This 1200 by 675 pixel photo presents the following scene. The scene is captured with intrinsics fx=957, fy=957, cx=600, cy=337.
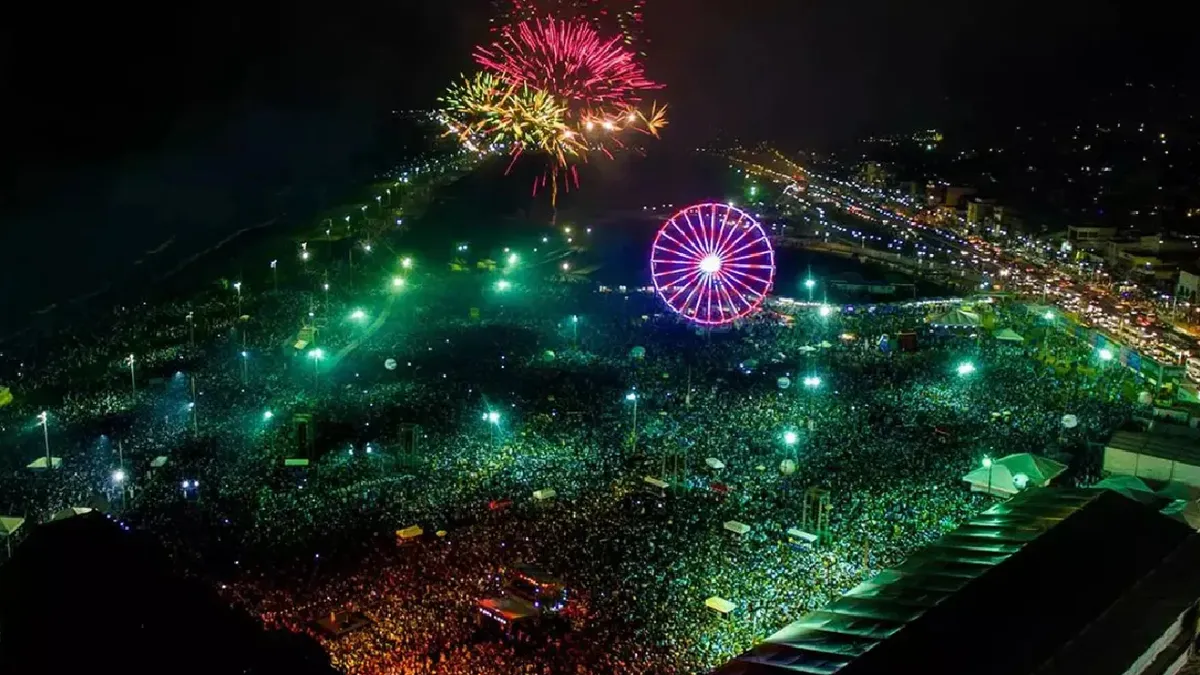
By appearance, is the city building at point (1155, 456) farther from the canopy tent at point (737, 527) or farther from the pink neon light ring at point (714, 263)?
the pink neon light ring at point (714, 263)

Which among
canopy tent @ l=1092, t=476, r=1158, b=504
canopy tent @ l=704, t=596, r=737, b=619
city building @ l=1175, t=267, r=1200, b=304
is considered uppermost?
city building @ l=1175, t=267, r=1200, b=304

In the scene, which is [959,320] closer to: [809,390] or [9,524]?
[809,390]

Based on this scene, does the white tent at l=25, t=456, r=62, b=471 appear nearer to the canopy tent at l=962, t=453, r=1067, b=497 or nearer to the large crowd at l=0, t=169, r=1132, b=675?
the large crowd at l=0, t=169, r=1132, b=675

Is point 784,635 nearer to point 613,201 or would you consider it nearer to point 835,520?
point 835,520

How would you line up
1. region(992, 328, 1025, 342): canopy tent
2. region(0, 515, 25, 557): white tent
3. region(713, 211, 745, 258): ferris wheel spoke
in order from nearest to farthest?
region(0, 515, 25, 557): white tent
region(992, 328, 1025, 342): canopy tent
region(713, 211, 745, 258): ferris wheel spoke

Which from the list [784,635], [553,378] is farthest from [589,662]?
[553,378]

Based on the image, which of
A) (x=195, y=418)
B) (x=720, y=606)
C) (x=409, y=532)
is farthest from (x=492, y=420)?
(x=720, y=606)

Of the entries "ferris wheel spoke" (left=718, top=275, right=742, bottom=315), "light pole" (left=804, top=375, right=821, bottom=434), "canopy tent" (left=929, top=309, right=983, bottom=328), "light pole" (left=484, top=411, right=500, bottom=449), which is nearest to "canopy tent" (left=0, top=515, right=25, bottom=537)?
"light pole" (left=484, top=411, right=500, bottom=449)
